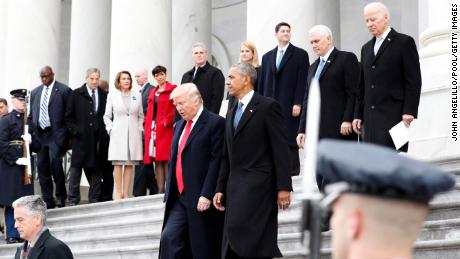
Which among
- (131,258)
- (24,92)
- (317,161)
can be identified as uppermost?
(24,92)

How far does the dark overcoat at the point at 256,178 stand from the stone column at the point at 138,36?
8.66 metres

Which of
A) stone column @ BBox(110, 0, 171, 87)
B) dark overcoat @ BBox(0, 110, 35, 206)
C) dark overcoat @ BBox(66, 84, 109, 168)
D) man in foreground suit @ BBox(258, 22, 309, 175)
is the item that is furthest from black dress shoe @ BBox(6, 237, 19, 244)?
man in foreground suit @ BBox(258, 22, 309, 175)

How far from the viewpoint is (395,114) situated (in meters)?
9.78

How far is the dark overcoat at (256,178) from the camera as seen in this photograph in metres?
8.88

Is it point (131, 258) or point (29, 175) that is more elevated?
point (29, 175)

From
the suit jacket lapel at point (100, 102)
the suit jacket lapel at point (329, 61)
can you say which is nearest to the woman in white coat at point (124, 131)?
the suit jacket lapel at point (100, 102)

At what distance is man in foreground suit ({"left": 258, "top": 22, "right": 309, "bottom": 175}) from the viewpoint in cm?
1185

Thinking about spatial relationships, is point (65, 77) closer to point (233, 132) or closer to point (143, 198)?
point (143, 198)

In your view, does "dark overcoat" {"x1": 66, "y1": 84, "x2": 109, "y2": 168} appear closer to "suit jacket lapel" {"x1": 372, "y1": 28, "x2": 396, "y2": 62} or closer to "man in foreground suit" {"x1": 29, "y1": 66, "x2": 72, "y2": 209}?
"man in foreground suit" {"x1": 29, "y1": 66, "x2": 72, "y2": 209}

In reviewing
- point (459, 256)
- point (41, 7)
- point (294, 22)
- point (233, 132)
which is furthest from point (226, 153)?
point (41, 7)

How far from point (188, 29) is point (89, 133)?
6834 mm

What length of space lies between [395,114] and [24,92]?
709cm

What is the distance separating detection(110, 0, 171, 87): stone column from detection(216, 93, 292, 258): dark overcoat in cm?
866

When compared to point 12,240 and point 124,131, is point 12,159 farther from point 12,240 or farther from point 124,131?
point 124,131
